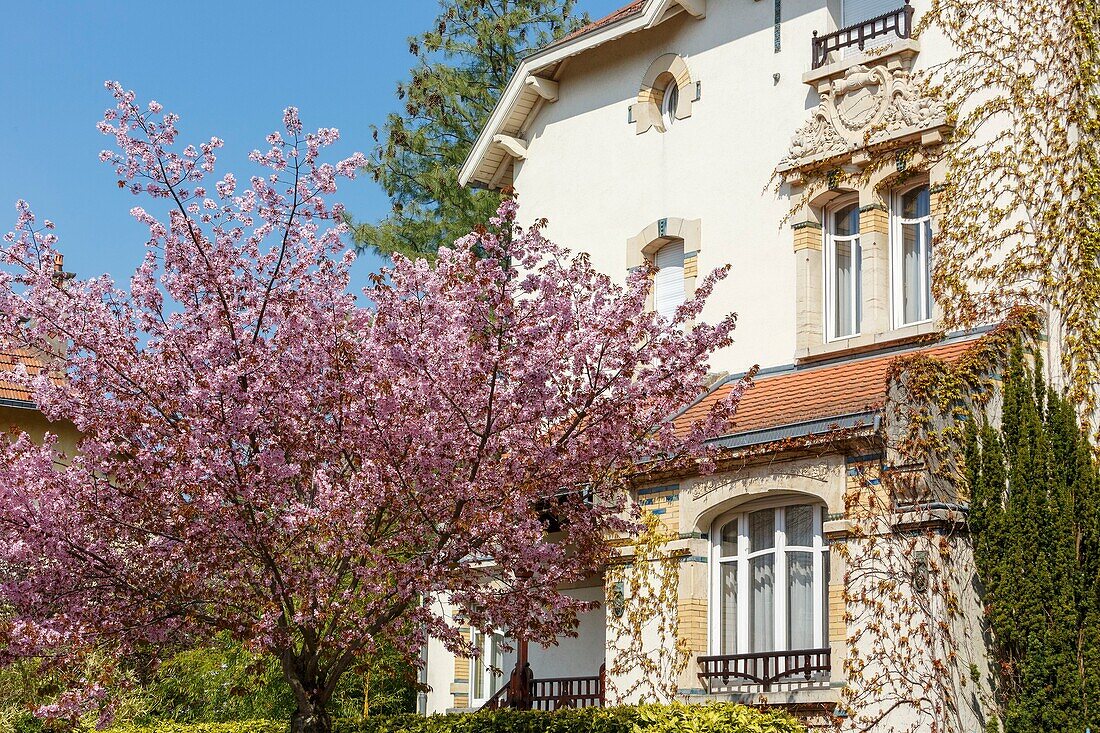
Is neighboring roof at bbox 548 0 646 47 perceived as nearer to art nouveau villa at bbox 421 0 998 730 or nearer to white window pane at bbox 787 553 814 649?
art nouveau villa at bbox 421 0 998 730

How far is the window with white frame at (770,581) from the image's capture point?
15922 millimetres

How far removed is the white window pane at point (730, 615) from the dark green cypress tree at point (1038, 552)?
10.1 feet

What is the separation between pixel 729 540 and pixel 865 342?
2838 mm

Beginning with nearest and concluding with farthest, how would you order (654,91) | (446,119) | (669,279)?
(669,279), (654,91), (446,119)

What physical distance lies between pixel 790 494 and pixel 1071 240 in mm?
4107

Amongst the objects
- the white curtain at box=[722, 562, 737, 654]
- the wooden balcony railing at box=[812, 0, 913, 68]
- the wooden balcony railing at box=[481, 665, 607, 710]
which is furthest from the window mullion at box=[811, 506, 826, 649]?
the wooden balcony railing at box=[812, 0, 913, 68]

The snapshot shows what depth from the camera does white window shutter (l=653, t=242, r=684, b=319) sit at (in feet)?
65.3

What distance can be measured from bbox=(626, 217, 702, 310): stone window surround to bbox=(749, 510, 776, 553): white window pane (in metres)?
3.83

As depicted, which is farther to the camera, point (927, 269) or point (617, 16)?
point (617, 16)

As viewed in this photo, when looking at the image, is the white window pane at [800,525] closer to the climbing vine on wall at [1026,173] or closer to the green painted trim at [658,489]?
the green painted trim at [658,489]

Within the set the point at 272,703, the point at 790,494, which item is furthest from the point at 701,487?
the point at 272,703

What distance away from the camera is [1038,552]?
14.2 m

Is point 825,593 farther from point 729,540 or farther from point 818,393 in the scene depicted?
point 818,393

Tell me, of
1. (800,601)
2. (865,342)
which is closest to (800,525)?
(800,601)
